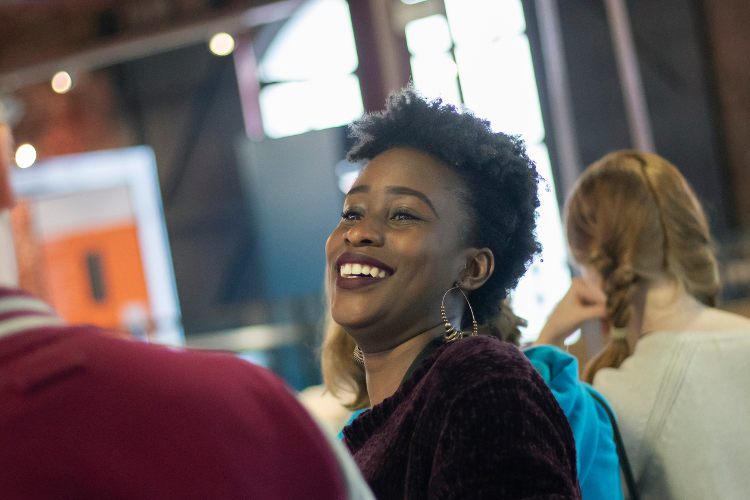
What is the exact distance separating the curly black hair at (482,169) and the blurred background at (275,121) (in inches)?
166

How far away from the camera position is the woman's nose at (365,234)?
1.17 metres

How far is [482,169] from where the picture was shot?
123 cm

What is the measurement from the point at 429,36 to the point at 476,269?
6.21 metres

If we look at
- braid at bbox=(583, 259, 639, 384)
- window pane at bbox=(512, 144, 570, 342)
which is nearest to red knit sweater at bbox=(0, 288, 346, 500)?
braid at bbox=(583, 259, 639, 384)

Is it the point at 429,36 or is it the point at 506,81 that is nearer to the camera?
the point at 506,81

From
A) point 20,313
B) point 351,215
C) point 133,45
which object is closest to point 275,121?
point 133,45

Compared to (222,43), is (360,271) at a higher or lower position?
lower

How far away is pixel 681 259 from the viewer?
1.79 m

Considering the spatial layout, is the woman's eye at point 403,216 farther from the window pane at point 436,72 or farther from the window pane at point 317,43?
the window pane at point 317,43

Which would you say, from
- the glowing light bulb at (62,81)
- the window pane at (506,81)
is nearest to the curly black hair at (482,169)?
the window pane at (506,81)

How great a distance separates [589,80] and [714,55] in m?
1.13

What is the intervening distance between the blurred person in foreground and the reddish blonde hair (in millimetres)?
1463

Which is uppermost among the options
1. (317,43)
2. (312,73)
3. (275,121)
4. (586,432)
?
(317,43)

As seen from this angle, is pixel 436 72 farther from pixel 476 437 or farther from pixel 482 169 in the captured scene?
pixel 476 437
